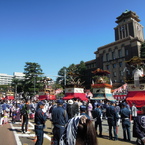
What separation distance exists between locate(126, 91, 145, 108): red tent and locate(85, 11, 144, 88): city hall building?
34221mm

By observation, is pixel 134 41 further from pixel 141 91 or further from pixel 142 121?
pixel 142 121

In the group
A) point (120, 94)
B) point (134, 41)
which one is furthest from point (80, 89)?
point (134, 41)

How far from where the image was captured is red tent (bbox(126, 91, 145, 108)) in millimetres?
14102

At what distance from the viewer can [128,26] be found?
5922 centimetres

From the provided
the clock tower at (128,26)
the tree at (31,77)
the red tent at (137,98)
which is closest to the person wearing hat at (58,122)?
the red tent at (137,98)

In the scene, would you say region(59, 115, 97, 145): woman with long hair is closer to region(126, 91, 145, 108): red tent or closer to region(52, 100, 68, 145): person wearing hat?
region(52, 100, 68, 145): person wearing hat

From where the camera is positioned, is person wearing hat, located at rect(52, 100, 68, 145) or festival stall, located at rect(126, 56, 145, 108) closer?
person wearing hat, located at rect(52, 100, 68, 145)

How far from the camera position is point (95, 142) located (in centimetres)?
276

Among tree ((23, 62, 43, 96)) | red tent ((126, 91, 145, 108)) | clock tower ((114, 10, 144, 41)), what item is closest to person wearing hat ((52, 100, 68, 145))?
red tent ((126, 91, 145, 108))

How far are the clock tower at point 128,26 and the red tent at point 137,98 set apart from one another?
156 ft

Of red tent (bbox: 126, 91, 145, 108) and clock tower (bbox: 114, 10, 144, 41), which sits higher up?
clock tower (bbox: 114, 10, 144, 41)

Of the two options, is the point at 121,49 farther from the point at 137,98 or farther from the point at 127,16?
the point at 137,98

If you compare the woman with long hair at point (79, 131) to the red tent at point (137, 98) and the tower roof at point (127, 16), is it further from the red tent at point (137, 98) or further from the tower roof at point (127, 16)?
the tower roof at point (127, 16)

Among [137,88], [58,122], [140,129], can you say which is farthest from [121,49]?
[140,129]
